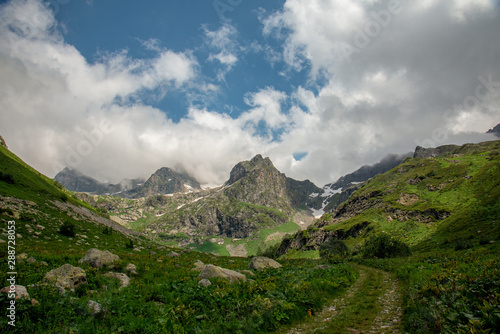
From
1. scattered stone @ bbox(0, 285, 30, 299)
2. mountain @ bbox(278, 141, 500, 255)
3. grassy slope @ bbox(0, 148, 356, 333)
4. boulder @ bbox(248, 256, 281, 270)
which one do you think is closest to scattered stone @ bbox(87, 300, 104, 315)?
grassy slope @ bbox(0, 148, 356, 333)

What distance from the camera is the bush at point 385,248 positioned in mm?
69812

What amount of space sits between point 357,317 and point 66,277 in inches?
677

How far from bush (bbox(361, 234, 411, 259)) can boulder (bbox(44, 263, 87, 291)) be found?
268 feet

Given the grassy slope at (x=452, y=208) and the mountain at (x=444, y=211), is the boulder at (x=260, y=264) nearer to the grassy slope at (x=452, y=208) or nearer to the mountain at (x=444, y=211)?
the grassy slope at (x=452, y=208)

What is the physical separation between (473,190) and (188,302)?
197614 mm

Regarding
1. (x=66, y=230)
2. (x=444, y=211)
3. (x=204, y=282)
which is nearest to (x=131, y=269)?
(x=204, y=282)

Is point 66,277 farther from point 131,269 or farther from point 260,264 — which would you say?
point 260,264

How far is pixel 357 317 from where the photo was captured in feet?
42.1

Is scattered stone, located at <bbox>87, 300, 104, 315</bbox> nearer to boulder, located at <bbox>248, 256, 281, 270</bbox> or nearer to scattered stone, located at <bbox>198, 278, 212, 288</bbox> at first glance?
scattered stone, located at <bbox>198, 278, 212, 288</bbox>

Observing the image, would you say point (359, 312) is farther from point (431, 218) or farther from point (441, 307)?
point (431, 218)

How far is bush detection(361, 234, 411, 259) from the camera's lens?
69812 mm

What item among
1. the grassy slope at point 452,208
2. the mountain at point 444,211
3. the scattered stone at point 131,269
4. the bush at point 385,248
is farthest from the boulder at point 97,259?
the mountain at point 444,211

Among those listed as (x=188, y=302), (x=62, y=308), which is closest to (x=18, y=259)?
(x=62, y=308)

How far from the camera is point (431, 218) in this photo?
5586 inches
